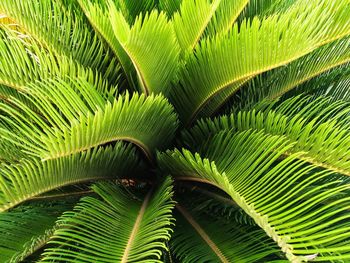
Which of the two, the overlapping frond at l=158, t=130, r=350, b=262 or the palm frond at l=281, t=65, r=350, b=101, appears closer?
the overlapping frond at l=158, t=130, r=350, b=262

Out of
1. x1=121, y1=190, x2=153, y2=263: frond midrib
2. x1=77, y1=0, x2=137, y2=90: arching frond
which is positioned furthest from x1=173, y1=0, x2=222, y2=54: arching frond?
x1=121, y1=190, x2=153, y2=263: frond midrib

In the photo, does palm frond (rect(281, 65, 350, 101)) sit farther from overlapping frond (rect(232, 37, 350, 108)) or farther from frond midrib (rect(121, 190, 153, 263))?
frond midrib (rect(121, 190, 153, 263))

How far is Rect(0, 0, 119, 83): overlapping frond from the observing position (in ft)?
3.47

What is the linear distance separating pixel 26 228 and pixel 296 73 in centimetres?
85

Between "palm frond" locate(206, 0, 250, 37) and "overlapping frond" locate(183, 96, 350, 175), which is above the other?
"palm frond" locate(206, 0, 250, 37)

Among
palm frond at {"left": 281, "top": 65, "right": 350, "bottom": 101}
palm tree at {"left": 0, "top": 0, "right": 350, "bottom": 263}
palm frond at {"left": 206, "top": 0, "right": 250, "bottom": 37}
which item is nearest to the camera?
palm tree at {"left": 0, "top": 0, "right": 350, "bottom": 263}

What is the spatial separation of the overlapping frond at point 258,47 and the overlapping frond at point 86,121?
0.44 ft

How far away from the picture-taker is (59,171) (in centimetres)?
89

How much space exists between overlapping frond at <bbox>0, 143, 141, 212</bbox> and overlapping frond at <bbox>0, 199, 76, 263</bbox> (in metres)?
0.10

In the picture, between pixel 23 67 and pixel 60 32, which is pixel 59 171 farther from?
pixel 60 32


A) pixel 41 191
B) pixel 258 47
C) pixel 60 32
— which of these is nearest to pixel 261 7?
pixel 258 47

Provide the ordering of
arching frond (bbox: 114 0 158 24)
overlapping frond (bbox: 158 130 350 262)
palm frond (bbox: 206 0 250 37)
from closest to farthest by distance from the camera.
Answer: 1. overlapping frond (bbox: 158 130 350 262)
2. palm frond (bbox: 206 0 250 37)
3. arching frond (bbox: 114 0 158 24)

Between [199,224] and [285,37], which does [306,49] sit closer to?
[285,37]

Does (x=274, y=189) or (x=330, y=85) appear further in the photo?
(x=330, y=85)
